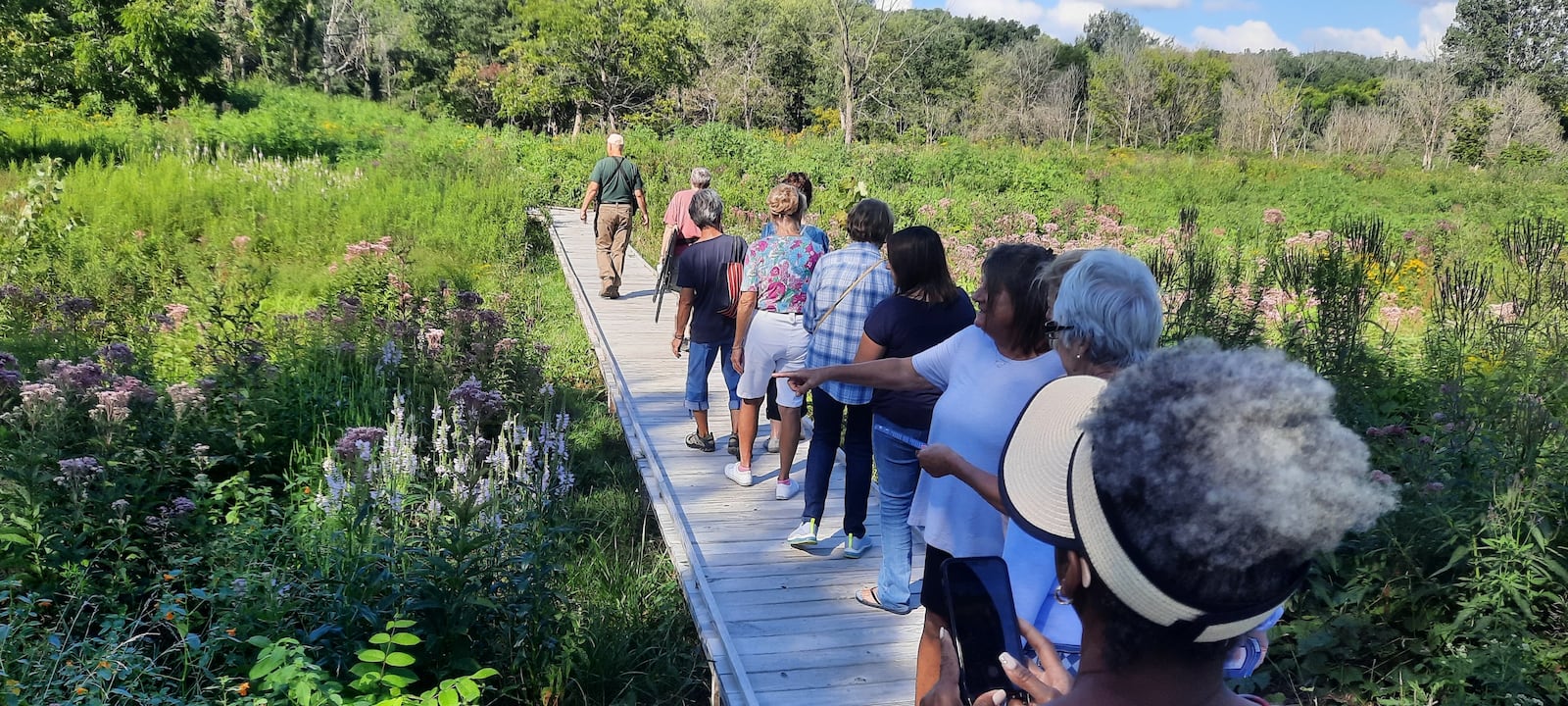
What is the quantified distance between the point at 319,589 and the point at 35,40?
856 inches

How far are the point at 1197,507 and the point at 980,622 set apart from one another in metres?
0.63

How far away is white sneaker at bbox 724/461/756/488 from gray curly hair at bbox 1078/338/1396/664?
16.8 ft

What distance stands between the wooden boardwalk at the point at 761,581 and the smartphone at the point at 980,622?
2383mm

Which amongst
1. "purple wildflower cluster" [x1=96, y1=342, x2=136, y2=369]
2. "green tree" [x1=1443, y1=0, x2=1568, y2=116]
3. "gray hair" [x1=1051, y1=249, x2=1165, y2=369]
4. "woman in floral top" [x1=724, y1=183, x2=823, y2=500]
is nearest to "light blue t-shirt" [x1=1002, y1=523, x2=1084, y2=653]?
"gray hair" [x1=1051, y1=249, x2=1165, y2=369]

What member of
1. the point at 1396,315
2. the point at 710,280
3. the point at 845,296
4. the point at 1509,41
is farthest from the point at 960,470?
the point at 1509,41

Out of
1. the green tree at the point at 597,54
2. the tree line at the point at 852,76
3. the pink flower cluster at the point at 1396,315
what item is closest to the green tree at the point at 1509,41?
the tree line at the point at 852,76

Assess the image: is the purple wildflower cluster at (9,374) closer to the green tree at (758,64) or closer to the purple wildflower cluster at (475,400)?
the purple wildflower cluster at (475,400)

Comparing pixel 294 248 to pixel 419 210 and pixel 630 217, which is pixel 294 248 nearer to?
pixel 419 210

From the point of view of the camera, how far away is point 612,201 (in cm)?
1128

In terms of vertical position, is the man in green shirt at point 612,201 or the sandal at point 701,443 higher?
the man in green shirt at point 612,201

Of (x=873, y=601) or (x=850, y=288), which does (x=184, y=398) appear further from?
(x=873, y=601)

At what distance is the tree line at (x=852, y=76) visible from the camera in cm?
3828

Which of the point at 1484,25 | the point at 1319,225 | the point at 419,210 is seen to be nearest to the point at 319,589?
the point at 419,210

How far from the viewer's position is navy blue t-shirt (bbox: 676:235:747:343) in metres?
6.43
